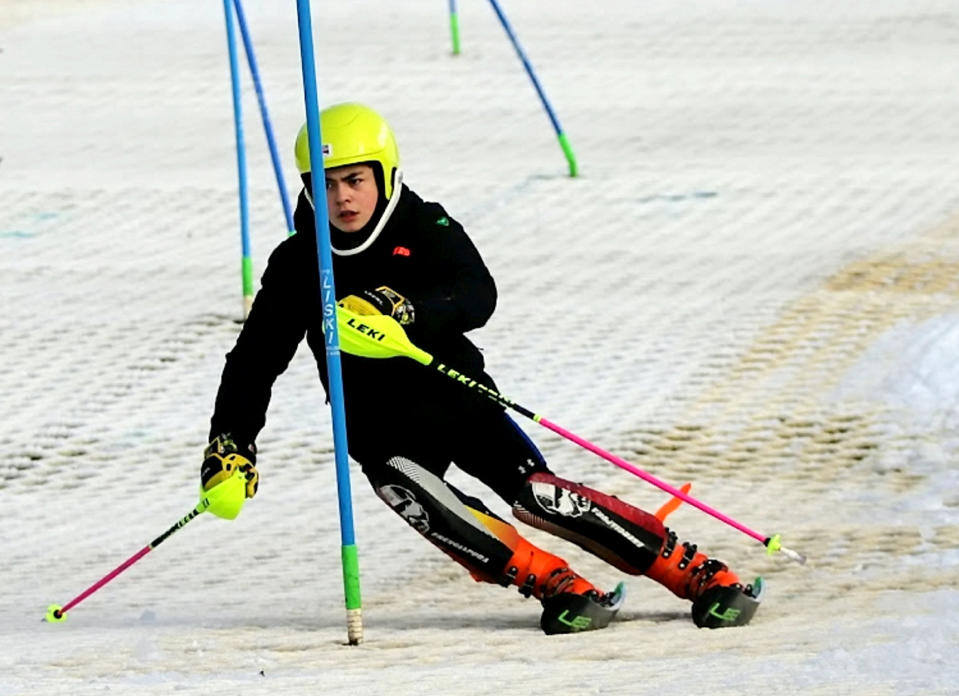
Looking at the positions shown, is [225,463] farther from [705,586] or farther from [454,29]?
[454,29]

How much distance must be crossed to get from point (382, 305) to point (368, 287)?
0.21 m

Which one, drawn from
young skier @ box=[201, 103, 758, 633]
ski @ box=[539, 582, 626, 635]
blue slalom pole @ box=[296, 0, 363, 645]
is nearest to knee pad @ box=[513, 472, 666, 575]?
young skier @ box=[201, 103, 758, 633]

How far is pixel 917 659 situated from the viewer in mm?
4020

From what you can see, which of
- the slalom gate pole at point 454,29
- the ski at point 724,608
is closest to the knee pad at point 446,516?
the ski at point 724,608

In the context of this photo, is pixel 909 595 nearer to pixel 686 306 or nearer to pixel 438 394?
pixel 438 394

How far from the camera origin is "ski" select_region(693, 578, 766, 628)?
4812mm

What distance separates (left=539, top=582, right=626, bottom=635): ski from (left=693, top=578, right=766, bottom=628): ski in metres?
0.24

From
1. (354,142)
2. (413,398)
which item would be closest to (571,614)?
(413,398)

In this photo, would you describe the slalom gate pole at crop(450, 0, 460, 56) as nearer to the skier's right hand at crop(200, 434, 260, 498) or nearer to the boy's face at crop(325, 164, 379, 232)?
the boy's face at crop(325, 164, 379, 232)

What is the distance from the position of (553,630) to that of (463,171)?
738 centimetres

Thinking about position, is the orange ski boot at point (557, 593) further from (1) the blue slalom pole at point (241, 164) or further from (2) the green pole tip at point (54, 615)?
(1) the blue slalom pole at point (241, 164)

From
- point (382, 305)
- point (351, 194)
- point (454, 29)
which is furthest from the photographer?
point (454, 29)

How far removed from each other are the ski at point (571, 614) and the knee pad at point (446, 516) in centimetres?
15

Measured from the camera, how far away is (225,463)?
4734mm
